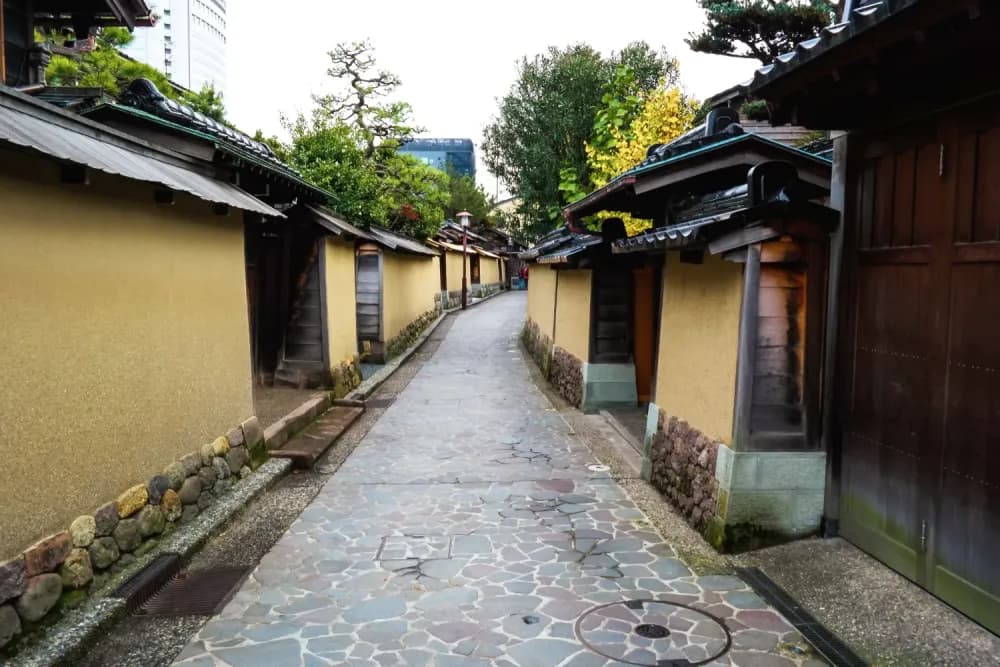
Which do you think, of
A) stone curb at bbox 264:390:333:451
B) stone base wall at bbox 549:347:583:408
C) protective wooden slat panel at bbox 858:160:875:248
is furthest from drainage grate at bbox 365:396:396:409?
protective wooden slat panel at bbox 858:160:875:248

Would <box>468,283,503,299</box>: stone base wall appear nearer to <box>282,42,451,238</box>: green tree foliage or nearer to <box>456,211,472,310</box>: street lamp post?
<box>456,211,472,310</box>: street lamp post

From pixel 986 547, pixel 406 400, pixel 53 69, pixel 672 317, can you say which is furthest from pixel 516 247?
pixel 986 547

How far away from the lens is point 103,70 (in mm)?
24672

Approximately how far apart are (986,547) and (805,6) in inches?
791

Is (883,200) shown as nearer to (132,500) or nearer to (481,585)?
(481,585)

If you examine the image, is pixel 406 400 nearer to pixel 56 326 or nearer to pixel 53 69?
pixel 56 326

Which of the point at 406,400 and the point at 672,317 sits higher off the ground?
the point at 672,317

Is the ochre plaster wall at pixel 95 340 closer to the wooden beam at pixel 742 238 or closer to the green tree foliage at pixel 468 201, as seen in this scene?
the wooden beam at pixel 742 238

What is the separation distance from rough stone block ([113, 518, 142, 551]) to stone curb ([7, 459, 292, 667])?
0.54 ft

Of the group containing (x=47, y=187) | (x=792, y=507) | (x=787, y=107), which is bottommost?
(x=792, y=507)

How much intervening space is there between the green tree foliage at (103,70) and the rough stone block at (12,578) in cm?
1856

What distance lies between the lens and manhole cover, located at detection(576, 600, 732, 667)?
514cm

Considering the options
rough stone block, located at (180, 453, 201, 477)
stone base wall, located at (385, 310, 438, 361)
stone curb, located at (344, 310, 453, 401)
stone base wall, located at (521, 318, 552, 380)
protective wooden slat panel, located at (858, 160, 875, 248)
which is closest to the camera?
protective wooden slat panel, located at (858, 160, 875, 248)

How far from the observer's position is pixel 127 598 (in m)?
5.72
